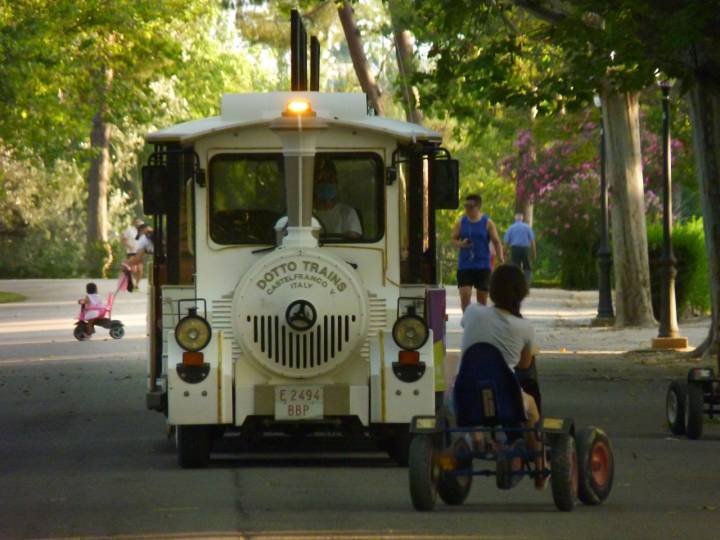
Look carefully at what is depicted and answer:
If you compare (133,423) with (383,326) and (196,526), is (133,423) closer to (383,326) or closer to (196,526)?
(383,326)

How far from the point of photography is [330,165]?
13.8m

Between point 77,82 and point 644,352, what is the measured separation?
837 inches

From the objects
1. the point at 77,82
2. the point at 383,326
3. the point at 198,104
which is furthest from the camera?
the point at 198,104

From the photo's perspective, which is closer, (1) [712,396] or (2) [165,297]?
(2) [165,297]

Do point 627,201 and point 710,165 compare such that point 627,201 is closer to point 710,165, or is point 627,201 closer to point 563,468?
point 710,165

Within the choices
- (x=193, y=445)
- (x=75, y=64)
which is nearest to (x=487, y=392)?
(x=193, y=445)

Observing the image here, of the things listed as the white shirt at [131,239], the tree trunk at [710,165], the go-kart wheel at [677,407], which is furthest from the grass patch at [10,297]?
the go-kart wheel at [677,407]

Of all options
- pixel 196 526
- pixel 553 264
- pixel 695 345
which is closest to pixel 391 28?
pixel 695 345

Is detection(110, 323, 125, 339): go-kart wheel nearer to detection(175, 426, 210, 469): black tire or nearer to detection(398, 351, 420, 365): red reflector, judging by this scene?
detection(175, 426, 210, 469): black tire

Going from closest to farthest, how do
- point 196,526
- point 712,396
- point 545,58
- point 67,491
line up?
point 196,526 → point 67,491 → point 712,396 → point 545,58

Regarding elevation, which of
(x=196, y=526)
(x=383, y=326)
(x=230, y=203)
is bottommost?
(x=196, y=526)

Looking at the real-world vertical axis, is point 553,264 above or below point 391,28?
below

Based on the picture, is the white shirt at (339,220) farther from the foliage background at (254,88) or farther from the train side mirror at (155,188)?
the foliage background at (254,88)

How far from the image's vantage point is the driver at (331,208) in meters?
13.8
